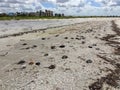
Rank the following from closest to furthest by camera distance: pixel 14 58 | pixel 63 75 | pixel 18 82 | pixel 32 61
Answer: pixel 18 82 < pixel 63 75 < pixel 32 61 < pixel 14 58

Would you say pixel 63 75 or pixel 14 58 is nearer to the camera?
pixel 63 75

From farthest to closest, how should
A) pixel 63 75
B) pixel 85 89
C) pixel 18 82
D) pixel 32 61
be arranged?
1. pixel 32 61
2. pixel 63 75
3. pixel 18 82
4. pixel 85 89

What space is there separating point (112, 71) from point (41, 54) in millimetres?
5020

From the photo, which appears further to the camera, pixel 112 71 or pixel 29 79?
pixel 112 71

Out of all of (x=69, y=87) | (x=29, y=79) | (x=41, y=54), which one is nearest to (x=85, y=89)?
(x=69, y=87)

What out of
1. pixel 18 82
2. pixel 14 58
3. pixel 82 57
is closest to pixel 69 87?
pixel 18 82

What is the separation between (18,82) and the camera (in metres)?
8.88

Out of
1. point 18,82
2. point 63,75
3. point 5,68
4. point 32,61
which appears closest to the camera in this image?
point 18,82

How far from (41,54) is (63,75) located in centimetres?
454

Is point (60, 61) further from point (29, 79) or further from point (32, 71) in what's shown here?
point (29, 79)

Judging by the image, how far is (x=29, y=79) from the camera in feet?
29.9

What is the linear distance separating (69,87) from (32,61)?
157 inches

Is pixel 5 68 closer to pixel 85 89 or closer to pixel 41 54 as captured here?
pixel 41 54

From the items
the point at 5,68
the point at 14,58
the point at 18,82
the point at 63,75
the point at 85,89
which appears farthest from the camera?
the point at 14,58
